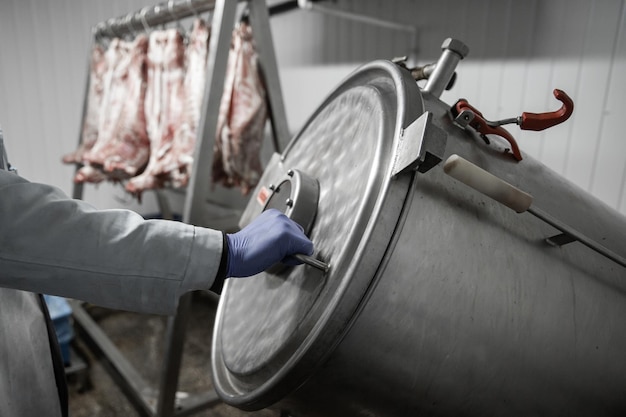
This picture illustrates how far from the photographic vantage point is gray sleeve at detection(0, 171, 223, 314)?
1.79 feet

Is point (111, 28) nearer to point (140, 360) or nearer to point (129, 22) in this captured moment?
point (129, 22)

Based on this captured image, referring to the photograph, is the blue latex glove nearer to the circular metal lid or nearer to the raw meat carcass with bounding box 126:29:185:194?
the circular metal lid

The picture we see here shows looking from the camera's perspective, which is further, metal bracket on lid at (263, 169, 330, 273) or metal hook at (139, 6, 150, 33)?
metal hook at (139, 6, 150, 33)

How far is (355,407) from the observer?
566 mm

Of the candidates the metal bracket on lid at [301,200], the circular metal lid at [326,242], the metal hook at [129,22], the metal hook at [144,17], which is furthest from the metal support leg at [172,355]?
the metal hook at [129,22]

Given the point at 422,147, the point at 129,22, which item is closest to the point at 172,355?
the point at 422,147

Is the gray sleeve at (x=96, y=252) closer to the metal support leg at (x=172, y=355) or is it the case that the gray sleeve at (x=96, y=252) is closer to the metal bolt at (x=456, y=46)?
the metal bolt at (x=456, y=46)

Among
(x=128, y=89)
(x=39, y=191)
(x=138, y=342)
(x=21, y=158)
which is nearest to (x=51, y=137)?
(x=21, y=158)

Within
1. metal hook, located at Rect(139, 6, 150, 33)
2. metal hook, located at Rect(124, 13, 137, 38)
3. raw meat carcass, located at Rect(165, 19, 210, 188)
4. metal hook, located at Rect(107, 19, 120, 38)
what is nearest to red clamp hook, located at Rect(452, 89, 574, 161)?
→ raw meat carcass, located at Rect(165, 19, 210, 188)

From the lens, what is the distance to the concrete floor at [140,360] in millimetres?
1804

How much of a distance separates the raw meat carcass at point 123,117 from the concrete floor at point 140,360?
0.92 meters

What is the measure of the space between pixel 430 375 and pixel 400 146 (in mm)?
290

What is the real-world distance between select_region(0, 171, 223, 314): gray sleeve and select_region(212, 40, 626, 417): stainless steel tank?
155 mm

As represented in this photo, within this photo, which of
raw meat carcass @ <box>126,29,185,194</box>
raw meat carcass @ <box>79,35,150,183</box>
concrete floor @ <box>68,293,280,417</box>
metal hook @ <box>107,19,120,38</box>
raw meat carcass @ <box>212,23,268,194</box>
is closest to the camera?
raw meat carcass @ <box>212,23,268,194</box>
